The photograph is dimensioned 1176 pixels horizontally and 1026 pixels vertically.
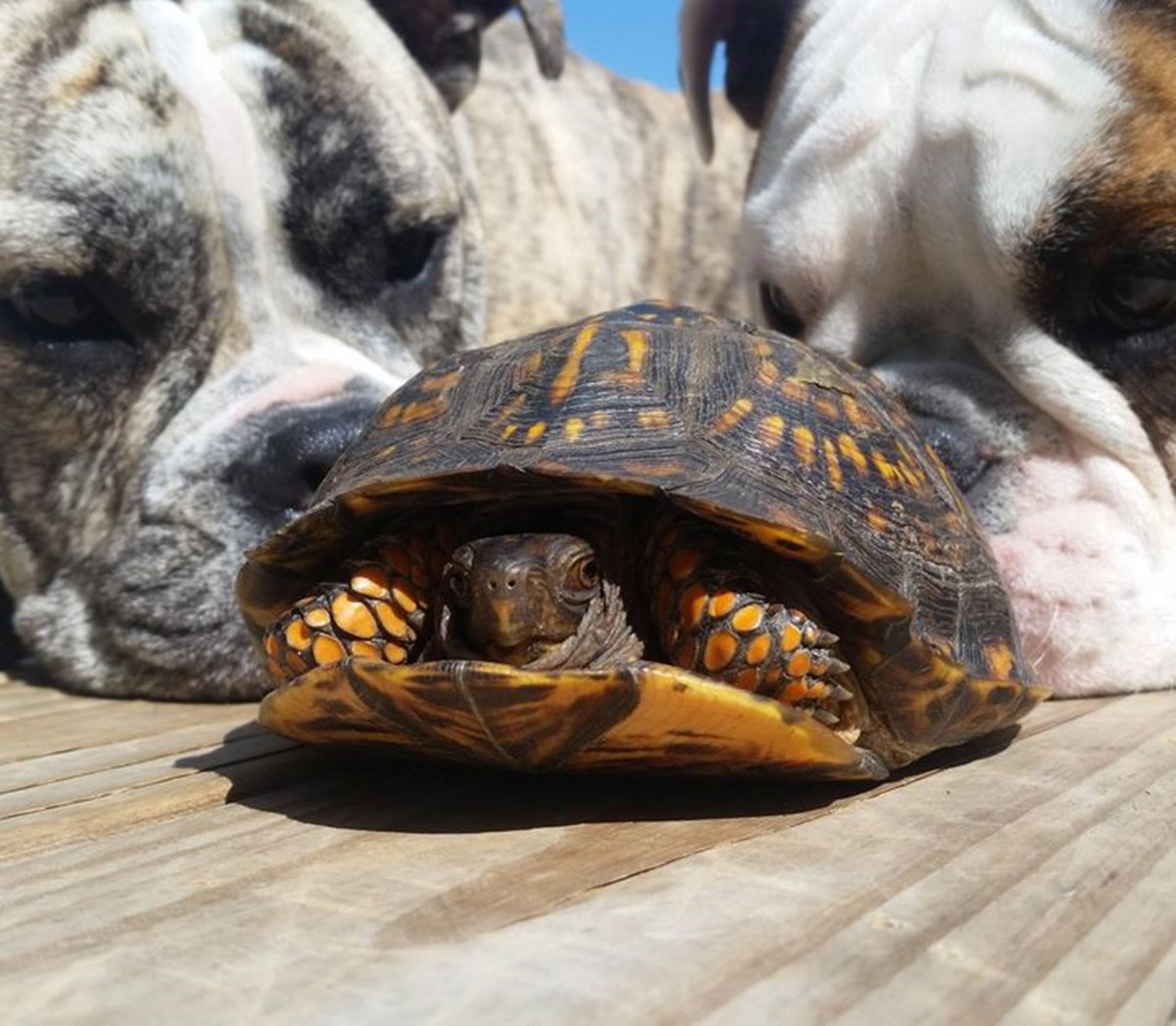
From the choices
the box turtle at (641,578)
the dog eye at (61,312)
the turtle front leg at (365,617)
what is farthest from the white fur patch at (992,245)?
the dog eye at (61,312)

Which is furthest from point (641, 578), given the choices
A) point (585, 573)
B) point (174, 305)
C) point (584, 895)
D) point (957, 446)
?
point (174, 305)

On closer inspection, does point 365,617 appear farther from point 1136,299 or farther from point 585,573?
point 1136,299

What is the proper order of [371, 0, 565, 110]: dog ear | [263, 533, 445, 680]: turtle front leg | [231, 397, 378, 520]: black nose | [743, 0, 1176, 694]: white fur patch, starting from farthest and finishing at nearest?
[371, 0, 565, 110]: dog ear < [231, 397, 378, 520]: black nose < [743, 0, 1176, 694]: white fur patch < [263, 533, 445, 680]: turtle front leg

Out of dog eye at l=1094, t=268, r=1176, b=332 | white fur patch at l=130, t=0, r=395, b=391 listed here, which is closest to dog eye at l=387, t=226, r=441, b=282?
white fur patch at l=130, t=0, r=395, b=391

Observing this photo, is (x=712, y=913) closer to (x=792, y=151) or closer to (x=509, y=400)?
(x=509, y=400)

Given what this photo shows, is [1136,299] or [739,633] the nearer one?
[739,633]

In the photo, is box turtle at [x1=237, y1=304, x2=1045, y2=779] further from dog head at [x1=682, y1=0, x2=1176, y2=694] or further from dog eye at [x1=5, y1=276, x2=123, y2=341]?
dog eye at [x1=5, y1=276, x2=123, y2=341]
